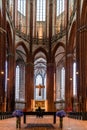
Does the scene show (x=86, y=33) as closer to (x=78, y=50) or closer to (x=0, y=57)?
(x=78, y=50)

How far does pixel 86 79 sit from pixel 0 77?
35.1 feet

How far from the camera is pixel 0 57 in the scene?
41.8 metres

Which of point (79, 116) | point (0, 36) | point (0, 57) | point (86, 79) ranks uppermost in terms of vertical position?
point (0, 36)

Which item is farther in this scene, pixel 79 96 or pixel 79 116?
pixel 79 96

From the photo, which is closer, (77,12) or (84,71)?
(84,71)

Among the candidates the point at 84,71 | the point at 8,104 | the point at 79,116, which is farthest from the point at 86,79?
the point at 8,104

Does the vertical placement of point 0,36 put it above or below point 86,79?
above

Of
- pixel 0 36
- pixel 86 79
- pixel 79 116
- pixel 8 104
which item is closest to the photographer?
pixel 79 116

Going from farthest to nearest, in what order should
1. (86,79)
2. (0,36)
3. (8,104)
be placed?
(8,104) < (0,36) < (86,79)

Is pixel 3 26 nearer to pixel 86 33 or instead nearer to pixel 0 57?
pixel 0 57

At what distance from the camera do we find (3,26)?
42438 mm

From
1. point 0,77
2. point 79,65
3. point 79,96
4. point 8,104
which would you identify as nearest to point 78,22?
point 79,65

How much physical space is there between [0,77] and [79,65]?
999cm

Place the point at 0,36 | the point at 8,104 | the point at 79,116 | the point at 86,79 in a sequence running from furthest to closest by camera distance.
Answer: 1. the point at 8,104
2. the point at 0,36
3. the point at 86,79
4. the point at 79,116
